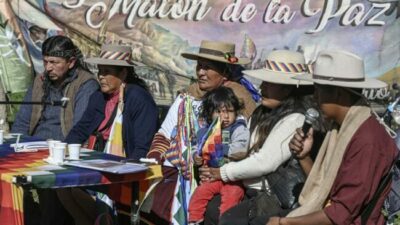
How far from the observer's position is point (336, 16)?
20.7ft

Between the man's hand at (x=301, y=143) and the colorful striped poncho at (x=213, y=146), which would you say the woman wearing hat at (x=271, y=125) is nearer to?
the colorful striped poncho at (x=213, y=146)

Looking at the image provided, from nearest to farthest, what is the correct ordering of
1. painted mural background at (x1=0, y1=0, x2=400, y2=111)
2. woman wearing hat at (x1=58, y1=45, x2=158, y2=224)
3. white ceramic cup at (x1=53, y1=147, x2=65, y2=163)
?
1. white ceramic cup at (x1=53, y1=147, x2=65, y2=163)
2. woman wearing hat at (x1=58, y1=45, x2=158, y2=224)
3. painted mural background at (x1=0, y1=0, x2=400, y2=111)

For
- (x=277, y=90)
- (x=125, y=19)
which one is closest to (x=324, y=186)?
(x=277, y=90)

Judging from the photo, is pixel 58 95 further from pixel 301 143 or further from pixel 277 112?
pixel 301 143

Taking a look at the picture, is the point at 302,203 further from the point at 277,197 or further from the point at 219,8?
the point at 219,8

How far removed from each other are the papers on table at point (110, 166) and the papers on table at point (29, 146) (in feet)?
1.82

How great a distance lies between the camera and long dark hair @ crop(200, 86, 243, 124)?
484 cm

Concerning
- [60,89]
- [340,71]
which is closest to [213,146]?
[340,71]

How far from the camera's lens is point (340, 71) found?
11.6 feet

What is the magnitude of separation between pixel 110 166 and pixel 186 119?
1.16 metres

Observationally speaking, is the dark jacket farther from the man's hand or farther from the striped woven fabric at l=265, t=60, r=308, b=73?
the man's hand

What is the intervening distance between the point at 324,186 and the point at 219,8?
11.6ft

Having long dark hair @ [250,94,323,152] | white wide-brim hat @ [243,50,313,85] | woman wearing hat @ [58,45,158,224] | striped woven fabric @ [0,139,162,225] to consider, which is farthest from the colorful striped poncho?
woman wearing hat @ [58,45,158,224]

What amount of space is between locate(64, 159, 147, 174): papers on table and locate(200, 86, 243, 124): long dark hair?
0.91m
